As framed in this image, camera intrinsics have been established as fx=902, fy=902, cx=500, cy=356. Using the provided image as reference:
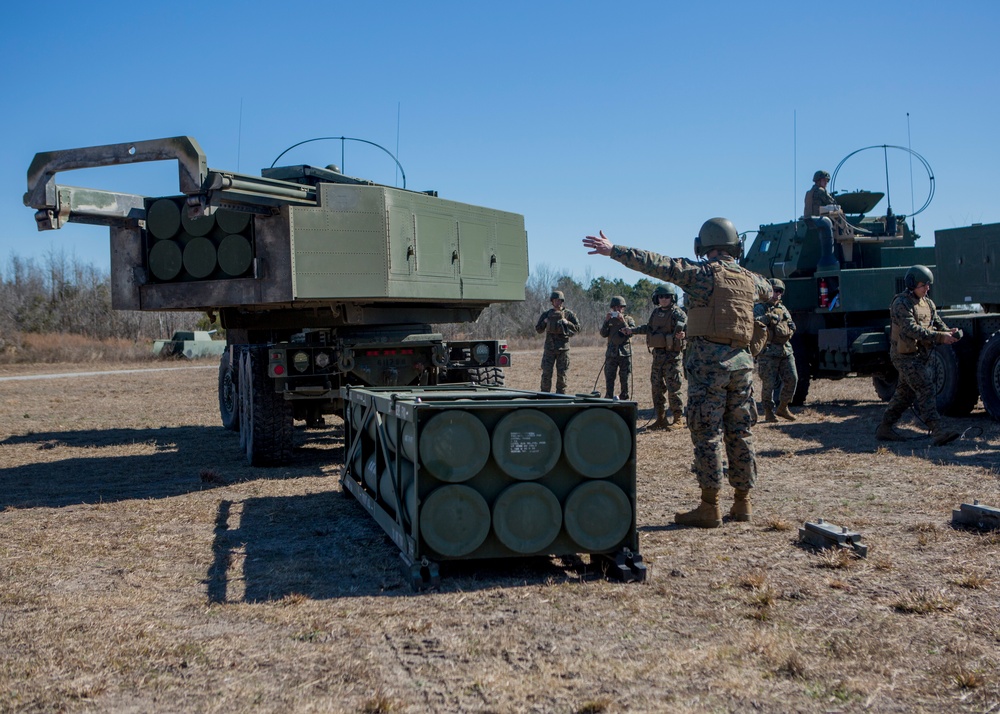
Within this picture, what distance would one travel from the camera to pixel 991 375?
10141 mm

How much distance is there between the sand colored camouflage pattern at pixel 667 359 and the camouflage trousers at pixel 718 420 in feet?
15.7

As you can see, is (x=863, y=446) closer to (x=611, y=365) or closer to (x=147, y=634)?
(x=611, y=365)

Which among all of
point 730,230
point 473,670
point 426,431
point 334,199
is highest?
point 334,199

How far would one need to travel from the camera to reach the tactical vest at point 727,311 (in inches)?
236

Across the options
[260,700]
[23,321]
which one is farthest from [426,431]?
[23,321]

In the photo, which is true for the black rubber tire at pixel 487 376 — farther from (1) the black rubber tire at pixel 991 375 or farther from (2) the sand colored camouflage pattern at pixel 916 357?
(1) the black rubber tire at pixel 991 375

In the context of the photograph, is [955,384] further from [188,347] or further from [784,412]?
[188,347]

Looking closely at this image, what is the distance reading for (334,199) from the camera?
7996 millimetres

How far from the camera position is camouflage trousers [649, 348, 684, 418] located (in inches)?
440

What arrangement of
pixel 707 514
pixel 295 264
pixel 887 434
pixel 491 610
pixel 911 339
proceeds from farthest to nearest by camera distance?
pixel 887 434 < pixel 911 339 < pixel 295 264 < pixel 707 514 < pixel 491 610

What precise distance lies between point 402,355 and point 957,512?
521 centimetres

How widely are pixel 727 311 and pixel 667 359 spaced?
17.2ft

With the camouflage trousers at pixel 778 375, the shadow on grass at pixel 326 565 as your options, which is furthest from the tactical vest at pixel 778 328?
the shadow on grass at pixel 326 565

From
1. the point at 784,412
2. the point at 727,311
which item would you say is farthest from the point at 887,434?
the point at 727,311
